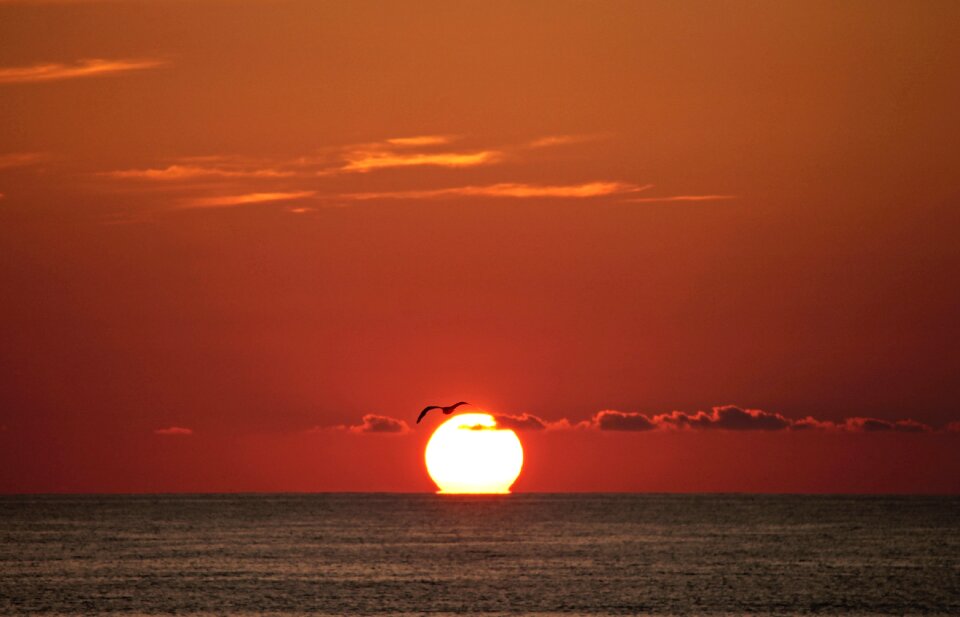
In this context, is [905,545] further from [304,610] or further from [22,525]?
[22,525]

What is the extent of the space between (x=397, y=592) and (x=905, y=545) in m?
80.7

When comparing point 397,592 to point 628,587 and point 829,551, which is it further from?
point 829,551

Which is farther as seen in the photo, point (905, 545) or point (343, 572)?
point (905, 545)

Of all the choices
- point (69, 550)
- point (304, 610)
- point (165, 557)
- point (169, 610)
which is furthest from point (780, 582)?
point (69, 550)

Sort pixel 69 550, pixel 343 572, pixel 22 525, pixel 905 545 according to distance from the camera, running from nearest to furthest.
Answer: pixel 343 572, pixel 69 550, pixel 905 545, pixel 22 525

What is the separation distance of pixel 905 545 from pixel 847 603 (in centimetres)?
7117

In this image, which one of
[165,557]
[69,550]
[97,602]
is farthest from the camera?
[69,550]

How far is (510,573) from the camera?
327 ft

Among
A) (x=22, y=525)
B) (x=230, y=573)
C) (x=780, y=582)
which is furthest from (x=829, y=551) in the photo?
(x=22, y=525)

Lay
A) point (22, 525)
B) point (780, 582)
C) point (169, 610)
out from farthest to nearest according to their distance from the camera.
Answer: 1. point (22, 525)
2. point (780, 582)
3. point (169, 610)

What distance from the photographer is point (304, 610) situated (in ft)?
238

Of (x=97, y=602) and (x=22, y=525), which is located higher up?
(x=22, y=525)

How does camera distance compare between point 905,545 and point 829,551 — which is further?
point 905,545

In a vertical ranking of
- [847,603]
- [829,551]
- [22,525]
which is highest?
[22,525]
